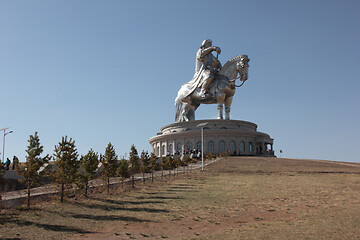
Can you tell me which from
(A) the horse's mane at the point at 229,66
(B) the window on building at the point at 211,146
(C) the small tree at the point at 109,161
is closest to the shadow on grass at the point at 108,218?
(C) the small tree at the point at 109,161

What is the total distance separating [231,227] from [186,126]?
4575cm

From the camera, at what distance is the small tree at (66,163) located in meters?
15.3

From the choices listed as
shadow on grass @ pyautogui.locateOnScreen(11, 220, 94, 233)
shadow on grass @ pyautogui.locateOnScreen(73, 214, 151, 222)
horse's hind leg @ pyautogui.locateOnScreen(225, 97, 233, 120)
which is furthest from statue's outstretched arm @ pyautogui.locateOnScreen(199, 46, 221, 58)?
shadow on grass @ pyautogui.locateOnScreen(11, 220, 94, 233)

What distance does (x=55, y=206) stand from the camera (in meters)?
13.9

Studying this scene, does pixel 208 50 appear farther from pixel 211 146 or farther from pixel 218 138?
pixel 211 146

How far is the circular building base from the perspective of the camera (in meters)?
53.7

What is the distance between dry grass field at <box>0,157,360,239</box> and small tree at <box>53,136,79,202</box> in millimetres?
975

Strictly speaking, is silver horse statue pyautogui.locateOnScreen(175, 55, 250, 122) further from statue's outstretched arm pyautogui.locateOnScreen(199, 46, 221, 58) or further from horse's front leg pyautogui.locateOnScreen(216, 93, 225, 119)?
statue's outstretched arm pyautogui.locateOnScreen(199, 46, 221, 58)

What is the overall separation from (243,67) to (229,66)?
2654 mm

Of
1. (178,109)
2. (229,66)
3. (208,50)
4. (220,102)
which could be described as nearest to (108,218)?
(220,102)

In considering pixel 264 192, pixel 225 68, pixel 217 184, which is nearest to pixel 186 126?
pixel 225 68

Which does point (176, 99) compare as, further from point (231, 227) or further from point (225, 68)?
point (231, 227)

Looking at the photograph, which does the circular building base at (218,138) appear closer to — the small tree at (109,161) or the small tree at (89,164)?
the small tree at (109,161)

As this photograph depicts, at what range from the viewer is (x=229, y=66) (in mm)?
54656
